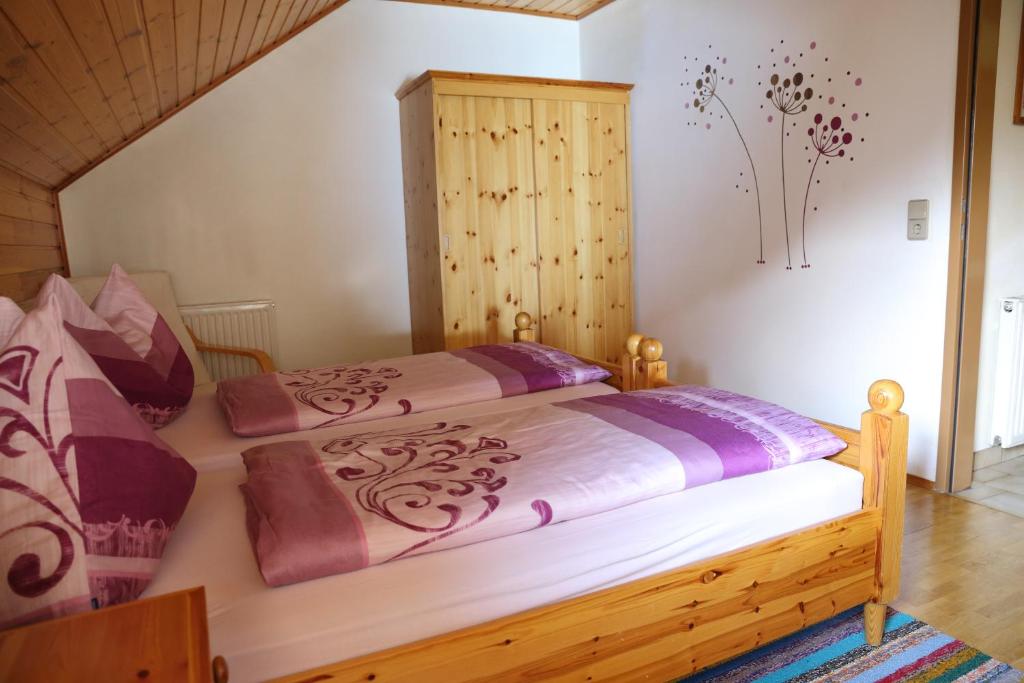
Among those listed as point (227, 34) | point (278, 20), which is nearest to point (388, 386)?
point (227, 34)

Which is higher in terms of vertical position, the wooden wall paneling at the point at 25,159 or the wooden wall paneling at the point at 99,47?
the wooden wall paneling at the point at 99,47

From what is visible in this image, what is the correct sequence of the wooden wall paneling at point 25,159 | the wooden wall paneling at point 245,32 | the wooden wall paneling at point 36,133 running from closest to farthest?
the wooden wall paneling at point 36,133, the wooden wall paneling at point 25,159, the wooden wall paneling at point 245,32

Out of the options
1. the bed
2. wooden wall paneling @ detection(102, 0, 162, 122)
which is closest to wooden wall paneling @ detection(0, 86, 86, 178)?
wooden wall paneling @ detection(102, 0, 162, 122)

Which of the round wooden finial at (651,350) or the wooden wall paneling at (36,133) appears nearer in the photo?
the wooden wall paneling at (36,133)

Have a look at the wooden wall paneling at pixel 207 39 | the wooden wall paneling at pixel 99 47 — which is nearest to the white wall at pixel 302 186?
the wooden wall paneling at pixel 207 39

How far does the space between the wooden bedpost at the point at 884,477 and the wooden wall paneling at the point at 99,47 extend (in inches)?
72.1

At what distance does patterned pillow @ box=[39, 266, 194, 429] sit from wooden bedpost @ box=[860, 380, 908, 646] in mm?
1703

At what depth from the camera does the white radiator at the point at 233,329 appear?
369 centimetres

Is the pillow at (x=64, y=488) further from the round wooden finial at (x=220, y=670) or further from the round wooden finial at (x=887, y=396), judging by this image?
the round wooden finial at (x=887, y=396)

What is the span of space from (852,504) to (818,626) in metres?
0.38

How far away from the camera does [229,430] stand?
212 centimetres

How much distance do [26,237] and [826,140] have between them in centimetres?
311

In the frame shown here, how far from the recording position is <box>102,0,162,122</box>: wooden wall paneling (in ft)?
5.22

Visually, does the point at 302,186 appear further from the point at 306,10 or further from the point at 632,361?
the point at 632,361
